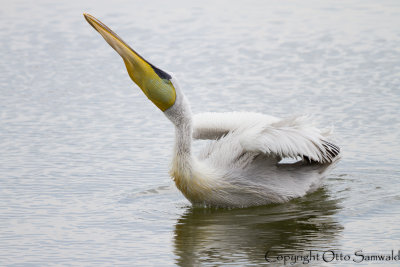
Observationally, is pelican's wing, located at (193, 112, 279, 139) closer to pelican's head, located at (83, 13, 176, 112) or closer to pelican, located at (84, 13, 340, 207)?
pelican, located at (84, 13, 340, 207)

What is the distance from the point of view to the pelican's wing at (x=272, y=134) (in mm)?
5723

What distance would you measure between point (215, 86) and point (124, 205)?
3229mm

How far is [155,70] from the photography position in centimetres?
565

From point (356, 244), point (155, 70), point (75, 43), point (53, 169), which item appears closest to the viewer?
point (356, 244)

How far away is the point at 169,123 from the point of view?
7895mm

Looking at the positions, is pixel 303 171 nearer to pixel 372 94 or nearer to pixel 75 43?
pixel 372 94

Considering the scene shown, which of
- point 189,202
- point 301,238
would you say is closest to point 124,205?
point 189,202

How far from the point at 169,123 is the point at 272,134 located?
7.31 ft

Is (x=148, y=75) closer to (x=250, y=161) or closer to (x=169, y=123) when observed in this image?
(x=250, y=161)

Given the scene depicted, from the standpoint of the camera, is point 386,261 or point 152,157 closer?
point 386,261

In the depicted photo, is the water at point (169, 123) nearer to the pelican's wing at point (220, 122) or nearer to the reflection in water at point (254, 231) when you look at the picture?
the reflection in water at point (254, 231)

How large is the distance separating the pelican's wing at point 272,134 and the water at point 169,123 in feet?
1.18

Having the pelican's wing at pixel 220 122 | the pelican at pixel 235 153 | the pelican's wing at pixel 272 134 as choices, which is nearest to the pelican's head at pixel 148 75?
the pelican at pixel 235 153

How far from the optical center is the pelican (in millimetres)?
5672
